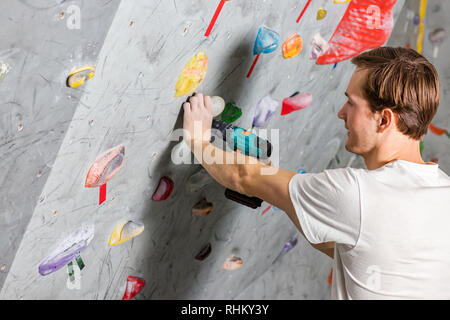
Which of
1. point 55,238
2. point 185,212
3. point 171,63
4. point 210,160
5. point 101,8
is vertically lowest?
point 185,212

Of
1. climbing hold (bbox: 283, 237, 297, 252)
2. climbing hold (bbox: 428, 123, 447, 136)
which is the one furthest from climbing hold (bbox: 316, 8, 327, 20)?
climbing hold (bbox: 283, 237, 297, 252)

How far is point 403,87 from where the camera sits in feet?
3.73

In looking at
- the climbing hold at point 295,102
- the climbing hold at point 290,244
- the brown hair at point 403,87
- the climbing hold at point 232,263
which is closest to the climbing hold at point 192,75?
the brown hair at point 403,87

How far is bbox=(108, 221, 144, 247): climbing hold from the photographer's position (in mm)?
1359

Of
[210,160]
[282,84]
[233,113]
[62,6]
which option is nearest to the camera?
[62,6]

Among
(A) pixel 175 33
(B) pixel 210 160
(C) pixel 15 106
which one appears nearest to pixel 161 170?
(B) pixel 210 160

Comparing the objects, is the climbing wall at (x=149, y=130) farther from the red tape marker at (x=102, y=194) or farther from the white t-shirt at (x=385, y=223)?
the white t-shirt at (x=385, y=223)

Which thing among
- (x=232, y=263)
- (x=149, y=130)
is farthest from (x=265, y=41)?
(x=232, y=263)

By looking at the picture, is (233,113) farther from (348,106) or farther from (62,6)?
(62,6)

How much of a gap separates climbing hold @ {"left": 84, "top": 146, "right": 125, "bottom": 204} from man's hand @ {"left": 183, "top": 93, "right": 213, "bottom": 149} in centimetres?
18

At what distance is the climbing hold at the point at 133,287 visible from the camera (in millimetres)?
1628

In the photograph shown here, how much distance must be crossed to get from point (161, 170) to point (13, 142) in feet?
1.61

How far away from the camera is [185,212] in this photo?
157 centimetres

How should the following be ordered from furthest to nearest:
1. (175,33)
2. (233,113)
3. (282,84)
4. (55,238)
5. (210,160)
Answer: (282,84) → (233,113) → (210,160) → (55,238) → (175,33)
